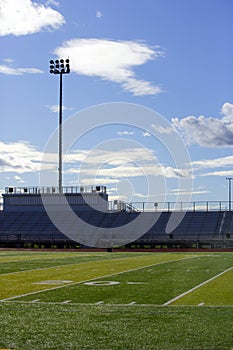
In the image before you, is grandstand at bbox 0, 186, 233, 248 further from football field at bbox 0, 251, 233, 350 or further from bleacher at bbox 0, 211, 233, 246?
football field at bbox 0, 251, 233, 350

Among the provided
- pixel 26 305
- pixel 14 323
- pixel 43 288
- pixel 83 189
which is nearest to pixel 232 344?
pixel 14 323

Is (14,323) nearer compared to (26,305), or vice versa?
(14,323)

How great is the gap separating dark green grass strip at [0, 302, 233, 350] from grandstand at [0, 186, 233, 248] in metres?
35.9

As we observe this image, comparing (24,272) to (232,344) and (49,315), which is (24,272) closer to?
(49,315)

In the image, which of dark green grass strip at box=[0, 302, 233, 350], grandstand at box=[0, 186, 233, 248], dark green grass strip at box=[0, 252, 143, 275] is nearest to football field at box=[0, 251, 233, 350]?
dark green grass strip at box=[0, 302, 233, 350]

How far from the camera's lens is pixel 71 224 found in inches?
2233

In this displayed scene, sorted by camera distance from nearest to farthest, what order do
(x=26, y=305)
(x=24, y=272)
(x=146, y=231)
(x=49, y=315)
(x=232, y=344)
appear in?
(x=232, y=344)
(x=49, y=315)
(x=26, y=305)
(x=24, y=272)
(x=146, y=231)

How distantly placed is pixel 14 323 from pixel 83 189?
171ft

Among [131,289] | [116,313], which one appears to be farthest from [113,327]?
[131,289]

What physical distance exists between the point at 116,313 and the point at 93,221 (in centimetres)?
4752

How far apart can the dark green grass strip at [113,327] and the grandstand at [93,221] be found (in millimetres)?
35945

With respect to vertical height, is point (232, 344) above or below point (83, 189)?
below

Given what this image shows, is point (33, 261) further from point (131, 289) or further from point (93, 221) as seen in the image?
point (93, 221)

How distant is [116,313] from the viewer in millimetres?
9656
